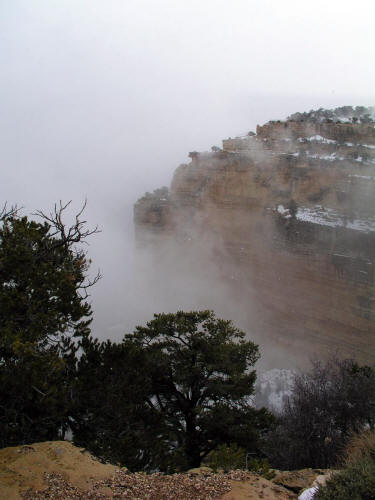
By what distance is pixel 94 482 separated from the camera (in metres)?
4.80

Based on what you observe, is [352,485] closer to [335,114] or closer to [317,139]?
[317,139]

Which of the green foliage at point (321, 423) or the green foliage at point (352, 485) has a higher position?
the green foliage at point (352, 485)

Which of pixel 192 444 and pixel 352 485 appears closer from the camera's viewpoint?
pixel 352 485

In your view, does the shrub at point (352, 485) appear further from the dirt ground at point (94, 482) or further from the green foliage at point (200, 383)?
the green foliage at point (200, 383)

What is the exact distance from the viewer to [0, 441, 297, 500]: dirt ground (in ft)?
15.0

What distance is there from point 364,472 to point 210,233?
70.1 feet

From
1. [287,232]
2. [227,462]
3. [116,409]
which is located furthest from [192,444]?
[287,232]

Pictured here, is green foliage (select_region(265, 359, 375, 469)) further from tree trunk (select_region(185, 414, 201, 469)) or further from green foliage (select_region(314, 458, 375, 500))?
green foliage (select_region(314, 458, 375, 500))

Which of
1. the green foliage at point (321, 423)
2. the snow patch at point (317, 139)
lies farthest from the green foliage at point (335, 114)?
the green foliage at point (321, 423)

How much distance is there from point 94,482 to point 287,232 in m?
18.5

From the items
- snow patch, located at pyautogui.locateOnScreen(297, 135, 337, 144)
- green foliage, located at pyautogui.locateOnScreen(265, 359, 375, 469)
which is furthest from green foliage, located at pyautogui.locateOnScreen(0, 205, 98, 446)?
snow patch, located at pyautogui.locateOnScreen(297, 135, 337, 144)

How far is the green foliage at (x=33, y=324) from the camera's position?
5719 millimetres

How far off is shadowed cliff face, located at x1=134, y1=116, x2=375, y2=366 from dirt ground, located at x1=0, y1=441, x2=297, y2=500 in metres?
15.7

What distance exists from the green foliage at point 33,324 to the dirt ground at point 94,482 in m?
0.77
